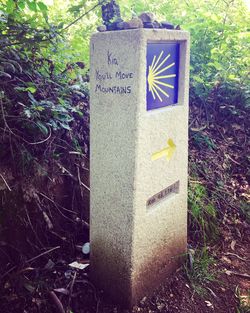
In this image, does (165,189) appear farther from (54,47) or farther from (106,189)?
(54,47)

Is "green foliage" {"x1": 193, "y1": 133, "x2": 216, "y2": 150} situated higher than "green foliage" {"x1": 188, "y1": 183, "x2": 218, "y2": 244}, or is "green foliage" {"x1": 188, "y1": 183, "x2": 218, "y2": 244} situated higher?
"green foliage" {"x1": 193, "y1": 133, "x2": 216, "y2": 150}

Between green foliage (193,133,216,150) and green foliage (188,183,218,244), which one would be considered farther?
green foliage (193,133,216,150)

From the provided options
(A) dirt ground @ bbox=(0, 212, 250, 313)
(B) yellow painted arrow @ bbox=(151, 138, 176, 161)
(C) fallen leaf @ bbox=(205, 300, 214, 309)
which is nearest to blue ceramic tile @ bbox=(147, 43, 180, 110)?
(B) yellow painted arrow @ bbox=(151, 138, 176, 161)

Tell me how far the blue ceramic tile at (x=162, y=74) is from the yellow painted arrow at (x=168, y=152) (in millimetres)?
267

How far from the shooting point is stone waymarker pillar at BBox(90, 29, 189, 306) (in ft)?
6.45

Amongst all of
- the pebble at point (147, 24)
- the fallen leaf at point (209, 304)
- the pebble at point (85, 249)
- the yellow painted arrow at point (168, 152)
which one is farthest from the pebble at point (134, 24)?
the fallen leaf at point (209, 304)

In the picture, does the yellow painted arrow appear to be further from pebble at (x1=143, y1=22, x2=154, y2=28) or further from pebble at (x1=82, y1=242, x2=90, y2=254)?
pebble at (x1=82, y1=242, x2=90, y2=254)

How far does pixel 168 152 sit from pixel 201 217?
3.53 ft

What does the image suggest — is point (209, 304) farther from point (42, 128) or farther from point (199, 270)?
point (42, 128)

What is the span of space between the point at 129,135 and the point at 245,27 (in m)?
3.55

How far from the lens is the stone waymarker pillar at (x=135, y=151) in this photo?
1.96 meters

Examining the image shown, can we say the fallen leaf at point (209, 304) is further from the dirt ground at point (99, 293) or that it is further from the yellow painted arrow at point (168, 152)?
the yellow painted arrow at point (168, 152)

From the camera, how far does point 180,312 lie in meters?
2.34

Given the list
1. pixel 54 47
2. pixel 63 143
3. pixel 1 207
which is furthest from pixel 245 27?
pixel 1 207
